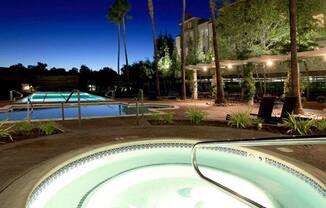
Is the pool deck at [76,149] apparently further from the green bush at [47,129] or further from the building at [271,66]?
the building at [271,66]

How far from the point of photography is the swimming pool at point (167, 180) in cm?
423

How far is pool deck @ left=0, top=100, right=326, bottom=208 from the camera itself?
13.0 feet

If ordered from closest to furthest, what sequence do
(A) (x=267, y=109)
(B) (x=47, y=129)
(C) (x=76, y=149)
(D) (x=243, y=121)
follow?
(C) (x=76, y=149)
(B) (x=47, y=129)
(D) (x=243, y=121)
(A) (x=267, y=109)

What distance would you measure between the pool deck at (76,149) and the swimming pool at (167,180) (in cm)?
17

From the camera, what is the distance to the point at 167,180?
546cm

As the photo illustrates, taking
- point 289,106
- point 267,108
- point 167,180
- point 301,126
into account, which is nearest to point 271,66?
point 267,108

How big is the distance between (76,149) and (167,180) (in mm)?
1967

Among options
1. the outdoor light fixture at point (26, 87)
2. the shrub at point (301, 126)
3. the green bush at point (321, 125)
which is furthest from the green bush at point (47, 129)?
the outdoor light fixture at point (26, 87)

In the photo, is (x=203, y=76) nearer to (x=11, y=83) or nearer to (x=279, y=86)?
(x=279, y=86)

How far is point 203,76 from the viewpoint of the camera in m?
30.8

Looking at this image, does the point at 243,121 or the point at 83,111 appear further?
the point at 83,111

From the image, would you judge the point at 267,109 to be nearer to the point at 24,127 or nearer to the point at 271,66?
the point at 24,127

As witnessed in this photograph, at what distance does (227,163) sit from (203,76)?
2547cm

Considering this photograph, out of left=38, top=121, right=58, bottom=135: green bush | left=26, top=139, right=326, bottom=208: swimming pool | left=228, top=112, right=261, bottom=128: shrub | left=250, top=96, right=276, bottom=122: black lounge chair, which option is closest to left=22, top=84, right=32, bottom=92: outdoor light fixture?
left=38, top=121, right=58, bottom=135: green bush
